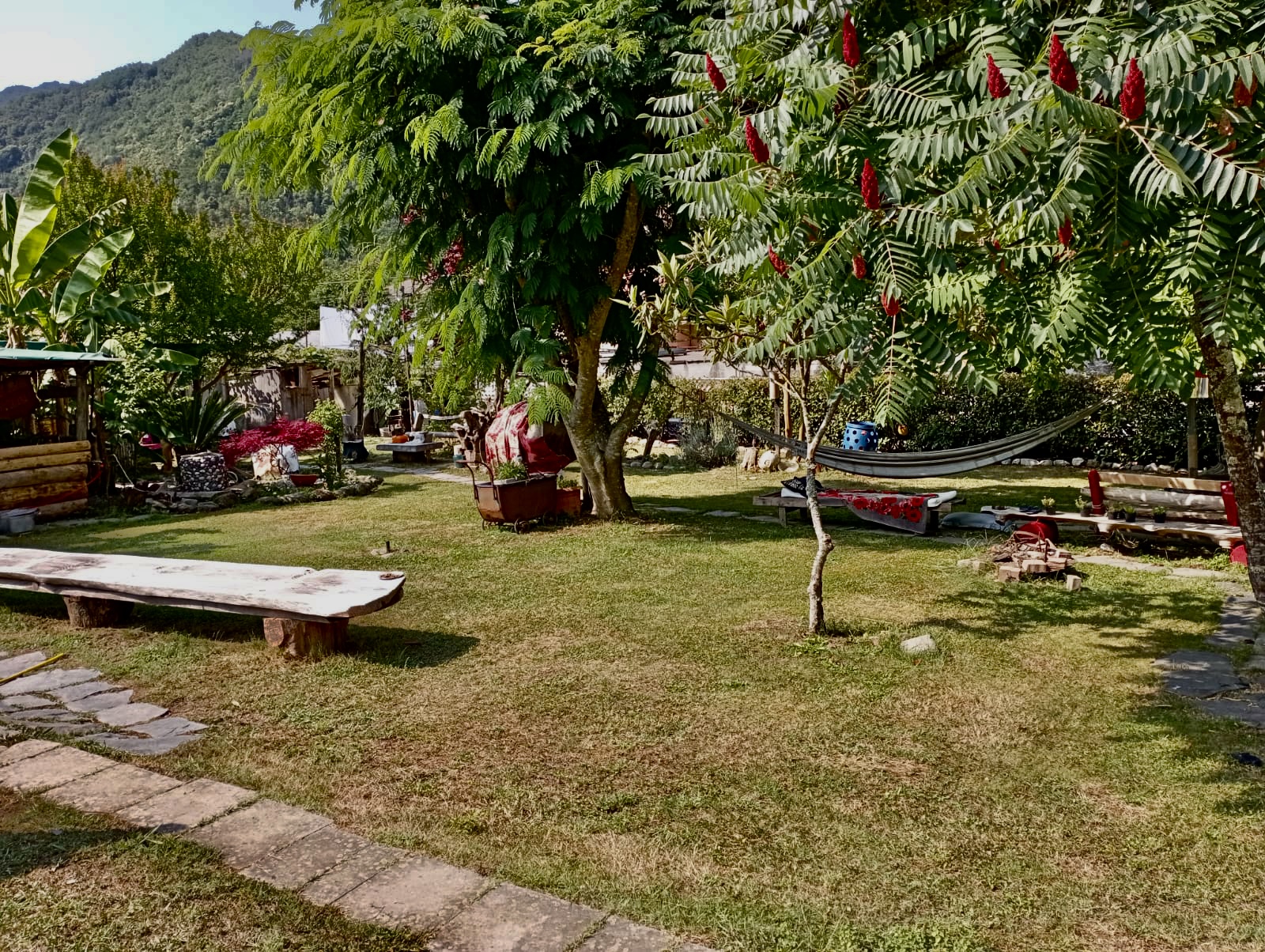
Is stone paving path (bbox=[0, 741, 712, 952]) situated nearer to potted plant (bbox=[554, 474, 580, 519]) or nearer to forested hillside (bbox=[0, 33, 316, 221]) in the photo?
potted plant (bbox=[554, 474, 580, 519])

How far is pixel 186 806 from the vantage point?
4.08 meters

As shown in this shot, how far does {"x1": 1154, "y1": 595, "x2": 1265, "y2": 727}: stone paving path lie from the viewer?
5160 millimetres

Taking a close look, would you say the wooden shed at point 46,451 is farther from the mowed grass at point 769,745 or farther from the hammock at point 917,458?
the hammock at point 917,458

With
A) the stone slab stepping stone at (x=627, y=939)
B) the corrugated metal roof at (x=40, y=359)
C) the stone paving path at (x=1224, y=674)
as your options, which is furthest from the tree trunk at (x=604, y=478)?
the stone slab stepping stone at (x=627, y=939)

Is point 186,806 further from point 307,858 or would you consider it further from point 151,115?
point 151,115

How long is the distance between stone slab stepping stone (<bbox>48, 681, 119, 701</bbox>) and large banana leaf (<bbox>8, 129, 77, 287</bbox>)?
10890 millimetres

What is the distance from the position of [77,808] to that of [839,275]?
4.14 m

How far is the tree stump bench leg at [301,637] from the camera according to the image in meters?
6.33

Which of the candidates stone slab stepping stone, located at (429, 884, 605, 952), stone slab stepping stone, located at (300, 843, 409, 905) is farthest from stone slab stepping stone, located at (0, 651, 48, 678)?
stone slab stepping stone, located at (429, 884, 605, 952)

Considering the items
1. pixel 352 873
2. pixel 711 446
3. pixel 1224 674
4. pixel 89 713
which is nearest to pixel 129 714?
pixel 89 713

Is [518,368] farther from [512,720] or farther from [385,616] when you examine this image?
[512,720]

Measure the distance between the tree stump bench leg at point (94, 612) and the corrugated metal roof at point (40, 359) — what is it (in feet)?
25.7

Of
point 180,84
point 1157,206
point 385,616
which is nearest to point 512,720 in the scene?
point 385,616

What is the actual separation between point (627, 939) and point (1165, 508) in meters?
8.47
